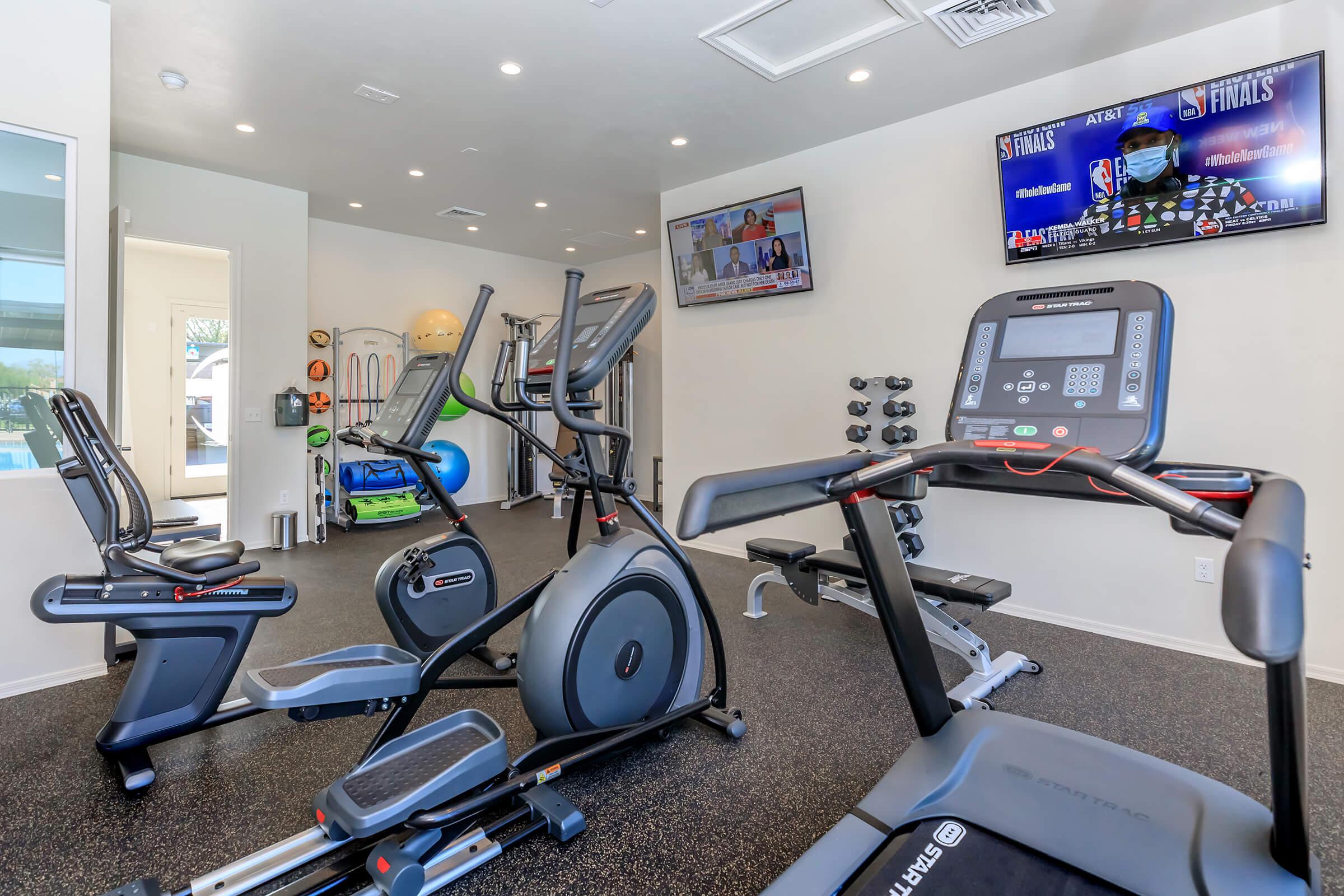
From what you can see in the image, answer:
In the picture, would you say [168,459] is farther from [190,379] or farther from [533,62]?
[533,62]

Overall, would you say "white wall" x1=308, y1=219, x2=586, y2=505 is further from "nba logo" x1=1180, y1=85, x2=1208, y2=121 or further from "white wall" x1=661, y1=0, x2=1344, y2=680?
"nba logo" x1=1180, y1=85, x2=1208, y2=121

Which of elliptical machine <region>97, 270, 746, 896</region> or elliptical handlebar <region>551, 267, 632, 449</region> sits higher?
elliptical handlebar <region>551, 267, 632, 449</region>

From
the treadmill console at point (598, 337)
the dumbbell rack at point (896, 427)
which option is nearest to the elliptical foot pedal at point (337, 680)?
the treadmill console at point (598, 337)

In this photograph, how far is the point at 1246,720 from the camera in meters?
2.46

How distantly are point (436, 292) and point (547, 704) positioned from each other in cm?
618

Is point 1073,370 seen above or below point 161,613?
above

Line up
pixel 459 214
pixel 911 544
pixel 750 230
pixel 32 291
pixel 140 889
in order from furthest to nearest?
pixel 459 214
pixel 750 230
pixel 911 544
pixel 32 291
pixel 140 889

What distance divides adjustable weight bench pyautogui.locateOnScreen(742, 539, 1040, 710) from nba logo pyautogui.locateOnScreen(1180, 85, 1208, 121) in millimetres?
2241

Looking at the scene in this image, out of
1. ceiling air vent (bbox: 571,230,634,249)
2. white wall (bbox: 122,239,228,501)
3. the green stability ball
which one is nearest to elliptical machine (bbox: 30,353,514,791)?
the green stability ball

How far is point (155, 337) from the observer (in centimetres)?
766

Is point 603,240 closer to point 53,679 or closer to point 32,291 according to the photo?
point 32,291

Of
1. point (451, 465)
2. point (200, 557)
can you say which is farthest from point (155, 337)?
point (200, 557)

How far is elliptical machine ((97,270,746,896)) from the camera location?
1567mm

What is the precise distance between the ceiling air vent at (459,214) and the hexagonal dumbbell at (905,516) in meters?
4.51
